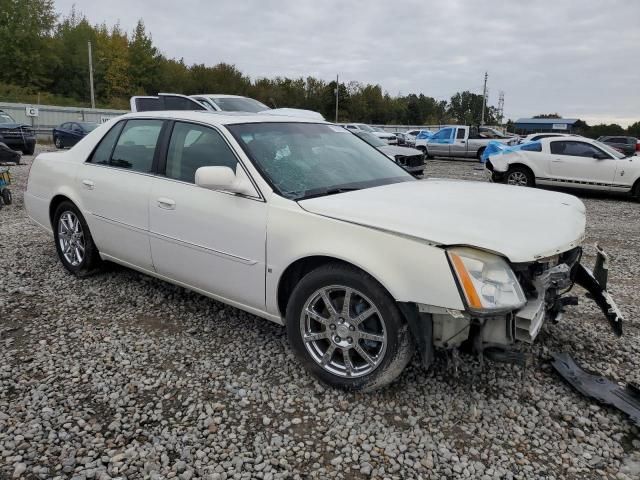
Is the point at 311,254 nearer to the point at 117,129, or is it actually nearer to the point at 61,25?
the point at 117,129

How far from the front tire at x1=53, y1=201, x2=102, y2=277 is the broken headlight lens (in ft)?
11.1

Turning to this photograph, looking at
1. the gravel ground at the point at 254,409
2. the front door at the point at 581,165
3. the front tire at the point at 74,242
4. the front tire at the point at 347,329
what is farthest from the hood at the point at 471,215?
the front door at the point at 581,165

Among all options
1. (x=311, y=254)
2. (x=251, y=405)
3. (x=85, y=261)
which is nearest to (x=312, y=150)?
(x=311, y=254)

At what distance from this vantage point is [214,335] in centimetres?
359

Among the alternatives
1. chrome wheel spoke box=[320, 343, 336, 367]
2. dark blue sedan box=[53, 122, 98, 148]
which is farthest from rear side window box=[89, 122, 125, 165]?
dark blue sedan box=[53, 122, 98, 148]

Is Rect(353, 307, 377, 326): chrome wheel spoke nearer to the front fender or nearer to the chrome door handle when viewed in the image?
the front fender

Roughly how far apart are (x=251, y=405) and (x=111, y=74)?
61108 mm

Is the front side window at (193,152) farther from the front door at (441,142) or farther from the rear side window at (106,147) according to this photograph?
the front door at (441,142)

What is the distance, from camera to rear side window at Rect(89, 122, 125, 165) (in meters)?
4.28

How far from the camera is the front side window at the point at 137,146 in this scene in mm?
3889

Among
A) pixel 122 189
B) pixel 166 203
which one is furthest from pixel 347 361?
pixel 122 189

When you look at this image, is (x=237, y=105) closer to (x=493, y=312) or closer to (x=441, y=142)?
(x=493, y=312)

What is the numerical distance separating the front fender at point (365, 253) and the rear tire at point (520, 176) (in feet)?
33.6

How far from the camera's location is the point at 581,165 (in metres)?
11.3
